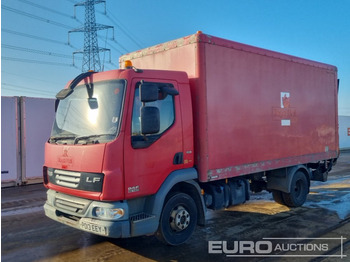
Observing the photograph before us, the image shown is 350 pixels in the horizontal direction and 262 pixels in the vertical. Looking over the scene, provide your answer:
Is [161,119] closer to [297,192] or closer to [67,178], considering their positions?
[67,178]

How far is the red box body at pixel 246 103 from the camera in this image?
519 centimetres

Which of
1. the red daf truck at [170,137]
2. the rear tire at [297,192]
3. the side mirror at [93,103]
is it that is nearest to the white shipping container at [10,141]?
the red daf truck at [170,137]

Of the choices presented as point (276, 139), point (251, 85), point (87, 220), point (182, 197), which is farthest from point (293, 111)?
point (87, 220)

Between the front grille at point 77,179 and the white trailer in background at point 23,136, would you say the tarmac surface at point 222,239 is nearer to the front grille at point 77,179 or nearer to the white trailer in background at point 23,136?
the front grille at point 77,179

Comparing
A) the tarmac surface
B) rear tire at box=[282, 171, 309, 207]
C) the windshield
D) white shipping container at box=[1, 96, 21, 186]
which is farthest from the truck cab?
white shipping container at box=[1, 96, 21, 186]

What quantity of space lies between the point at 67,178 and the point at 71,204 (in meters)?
0.40

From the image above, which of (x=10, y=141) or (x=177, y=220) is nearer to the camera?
(x=177, y=220)

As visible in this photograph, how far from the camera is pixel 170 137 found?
4781 mm

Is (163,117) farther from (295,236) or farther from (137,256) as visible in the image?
(295,236)

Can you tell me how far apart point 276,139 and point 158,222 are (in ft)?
11.3

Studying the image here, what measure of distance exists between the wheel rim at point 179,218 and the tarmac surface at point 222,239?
390mm

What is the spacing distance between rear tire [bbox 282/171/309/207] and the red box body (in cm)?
46

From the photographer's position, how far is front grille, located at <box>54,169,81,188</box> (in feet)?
14.6

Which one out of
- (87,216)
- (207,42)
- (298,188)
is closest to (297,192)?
(298,188)
